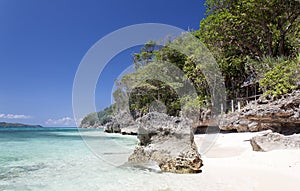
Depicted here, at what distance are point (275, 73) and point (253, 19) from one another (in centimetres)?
560

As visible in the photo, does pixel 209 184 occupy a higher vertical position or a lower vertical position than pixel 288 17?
lower

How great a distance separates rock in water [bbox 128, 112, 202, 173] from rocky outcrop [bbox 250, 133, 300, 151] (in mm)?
2332

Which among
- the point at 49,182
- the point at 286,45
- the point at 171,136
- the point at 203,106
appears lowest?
the point at 49,182

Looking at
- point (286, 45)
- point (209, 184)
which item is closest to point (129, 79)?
point (286, 45)

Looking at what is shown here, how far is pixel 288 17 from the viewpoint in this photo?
13.2 m

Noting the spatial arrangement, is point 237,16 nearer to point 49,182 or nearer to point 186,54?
point 186,54

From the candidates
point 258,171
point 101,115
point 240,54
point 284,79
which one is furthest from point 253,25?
point 101,115

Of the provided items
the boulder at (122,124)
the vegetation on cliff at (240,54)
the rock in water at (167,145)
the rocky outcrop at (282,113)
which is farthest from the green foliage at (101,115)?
the rocky outcrop at (282,113)

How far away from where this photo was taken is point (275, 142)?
6.59 meters

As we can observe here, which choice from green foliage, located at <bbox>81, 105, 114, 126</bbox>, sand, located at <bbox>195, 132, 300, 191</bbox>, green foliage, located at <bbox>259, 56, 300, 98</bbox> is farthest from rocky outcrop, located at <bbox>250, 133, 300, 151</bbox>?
green foliage, located at <bbox>81, 105, 114, 126</bbox>

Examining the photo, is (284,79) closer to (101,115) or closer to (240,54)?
(240,54)

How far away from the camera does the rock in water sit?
5.60 metres

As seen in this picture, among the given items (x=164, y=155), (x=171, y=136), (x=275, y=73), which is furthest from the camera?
(x=275, y=73)

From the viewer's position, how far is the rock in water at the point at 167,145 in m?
5.60
